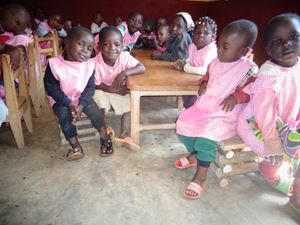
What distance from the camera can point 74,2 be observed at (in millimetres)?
6719

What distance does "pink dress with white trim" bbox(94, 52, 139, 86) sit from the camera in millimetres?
2295

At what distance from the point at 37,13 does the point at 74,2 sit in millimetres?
1123

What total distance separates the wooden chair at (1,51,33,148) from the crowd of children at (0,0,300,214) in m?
0.19

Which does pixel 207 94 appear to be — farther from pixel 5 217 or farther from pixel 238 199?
pixel 5 217

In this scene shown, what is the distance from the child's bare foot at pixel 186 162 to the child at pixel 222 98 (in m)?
0.26

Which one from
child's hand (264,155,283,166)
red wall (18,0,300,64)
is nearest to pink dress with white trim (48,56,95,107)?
child's hand (264,155,283,166)

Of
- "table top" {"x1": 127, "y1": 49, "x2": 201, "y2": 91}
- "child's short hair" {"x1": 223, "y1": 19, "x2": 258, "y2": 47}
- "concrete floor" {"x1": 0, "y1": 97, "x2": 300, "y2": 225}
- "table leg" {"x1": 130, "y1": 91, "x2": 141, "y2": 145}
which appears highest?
"child's short hair" {"x1": 223, "y1": 19, "x2": 258, "y2": 47}

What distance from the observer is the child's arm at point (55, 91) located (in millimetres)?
2021

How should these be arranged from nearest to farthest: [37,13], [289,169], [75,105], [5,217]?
1. [5,217]
2. [289,169]
3. [75,105]
4. [37,13]

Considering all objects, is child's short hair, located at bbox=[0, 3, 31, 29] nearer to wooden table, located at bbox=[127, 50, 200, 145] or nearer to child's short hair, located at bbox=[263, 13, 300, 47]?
wooden table, located at bbox=[127, 50, 200, 145]

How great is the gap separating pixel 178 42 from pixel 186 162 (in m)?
1.45

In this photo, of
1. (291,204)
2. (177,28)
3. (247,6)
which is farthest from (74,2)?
(291,204)

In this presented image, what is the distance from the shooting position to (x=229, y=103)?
66.0 inches

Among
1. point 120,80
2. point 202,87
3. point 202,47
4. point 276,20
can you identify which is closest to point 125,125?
point 120,80
